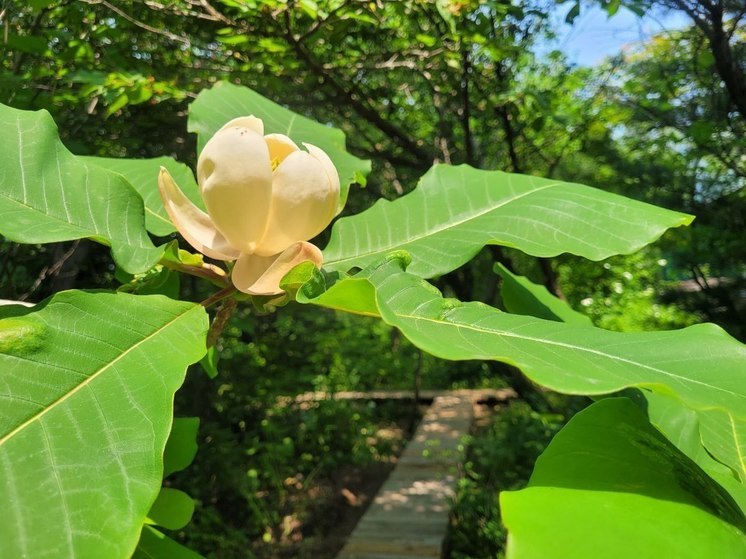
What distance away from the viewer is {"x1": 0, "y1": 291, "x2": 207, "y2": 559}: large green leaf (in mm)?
390

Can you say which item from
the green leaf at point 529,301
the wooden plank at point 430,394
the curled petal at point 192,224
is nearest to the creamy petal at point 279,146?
the curled petal at point 192,224

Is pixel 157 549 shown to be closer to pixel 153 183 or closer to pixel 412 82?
pixel 153 183

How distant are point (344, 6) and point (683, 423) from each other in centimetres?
175

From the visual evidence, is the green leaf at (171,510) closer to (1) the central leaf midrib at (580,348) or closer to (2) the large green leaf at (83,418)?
(2) the large green leaf at (83,418)

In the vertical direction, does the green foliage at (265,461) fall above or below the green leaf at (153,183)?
below

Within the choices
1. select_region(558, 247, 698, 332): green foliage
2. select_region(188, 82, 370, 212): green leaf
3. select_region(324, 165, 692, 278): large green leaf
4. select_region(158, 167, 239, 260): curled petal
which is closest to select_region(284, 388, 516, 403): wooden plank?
select_region(558, 247, 698, 332): green foliage

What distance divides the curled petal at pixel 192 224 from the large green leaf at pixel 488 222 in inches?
6.1

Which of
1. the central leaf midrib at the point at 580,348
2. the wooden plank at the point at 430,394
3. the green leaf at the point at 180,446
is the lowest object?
the wooden plank at the point at 430,394

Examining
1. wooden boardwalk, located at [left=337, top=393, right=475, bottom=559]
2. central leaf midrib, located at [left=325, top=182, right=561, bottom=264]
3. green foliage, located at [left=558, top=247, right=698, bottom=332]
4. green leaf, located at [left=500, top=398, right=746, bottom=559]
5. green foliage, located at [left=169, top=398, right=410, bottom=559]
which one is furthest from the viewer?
green foliage, located at [left=558, top=247, right=698, bottom=332]

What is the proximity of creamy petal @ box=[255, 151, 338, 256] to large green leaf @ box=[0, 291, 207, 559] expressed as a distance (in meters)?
0.15

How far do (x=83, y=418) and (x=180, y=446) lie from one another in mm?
452

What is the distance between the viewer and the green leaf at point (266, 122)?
904mm

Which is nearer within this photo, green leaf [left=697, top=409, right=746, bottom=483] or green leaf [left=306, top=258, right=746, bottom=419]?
green leaf [left=306, top=258, right=746, bottom=419]

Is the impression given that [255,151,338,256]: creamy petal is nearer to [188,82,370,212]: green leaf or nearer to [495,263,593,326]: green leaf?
[188,82,370,212]: green leaf
